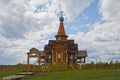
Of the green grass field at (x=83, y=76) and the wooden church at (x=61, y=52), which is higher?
the wooden church at (x=61, y=52)

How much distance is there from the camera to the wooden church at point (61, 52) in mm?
45812

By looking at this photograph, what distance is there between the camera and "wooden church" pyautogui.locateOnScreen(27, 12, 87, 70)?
45812 millimetres

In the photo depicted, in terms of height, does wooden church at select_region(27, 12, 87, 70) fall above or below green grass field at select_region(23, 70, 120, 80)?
above

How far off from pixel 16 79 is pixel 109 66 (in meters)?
20.9

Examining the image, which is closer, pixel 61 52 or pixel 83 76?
pixel 83 76

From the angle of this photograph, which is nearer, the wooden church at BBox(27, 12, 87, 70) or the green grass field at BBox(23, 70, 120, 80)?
the green grass field at BBox(23, 70, 120, 80)

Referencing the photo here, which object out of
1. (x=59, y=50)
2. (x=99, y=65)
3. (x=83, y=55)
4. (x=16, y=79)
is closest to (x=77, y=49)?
(x=83, y=55)

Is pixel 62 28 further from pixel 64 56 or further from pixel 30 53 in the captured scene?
pixel 30 53

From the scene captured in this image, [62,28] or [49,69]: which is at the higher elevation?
[62,28]

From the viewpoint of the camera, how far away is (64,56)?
45.8m

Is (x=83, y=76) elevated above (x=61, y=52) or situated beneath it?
situated beneath

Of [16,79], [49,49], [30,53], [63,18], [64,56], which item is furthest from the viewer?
[63,18]

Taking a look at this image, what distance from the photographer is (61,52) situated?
46000 millimetres

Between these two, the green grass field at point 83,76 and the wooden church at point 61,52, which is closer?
the green grass field at point 83,76
